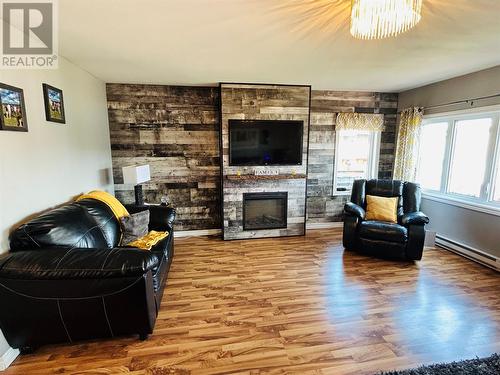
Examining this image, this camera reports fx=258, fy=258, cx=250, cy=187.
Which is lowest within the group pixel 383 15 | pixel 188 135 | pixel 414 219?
pixel 414 219

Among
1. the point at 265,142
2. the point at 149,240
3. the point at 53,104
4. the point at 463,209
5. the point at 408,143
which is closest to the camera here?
the point at 53,104

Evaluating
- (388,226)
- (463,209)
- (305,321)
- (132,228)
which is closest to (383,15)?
(305,321)

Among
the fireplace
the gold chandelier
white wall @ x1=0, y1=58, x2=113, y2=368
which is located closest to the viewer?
the gold chandelier

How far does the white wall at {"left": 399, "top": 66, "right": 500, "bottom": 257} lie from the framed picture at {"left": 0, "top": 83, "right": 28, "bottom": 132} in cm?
494

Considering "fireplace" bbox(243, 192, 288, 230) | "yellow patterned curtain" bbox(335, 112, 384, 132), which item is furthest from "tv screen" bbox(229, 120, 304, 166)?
"yellow patterned curtain" bbox(335, 112, 384, 132)

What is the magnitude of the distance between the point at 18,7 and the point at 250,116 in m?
2.80

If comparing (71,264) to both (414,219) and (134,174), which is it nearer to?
(134,174)

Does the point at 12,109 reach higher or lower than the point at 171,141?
higher

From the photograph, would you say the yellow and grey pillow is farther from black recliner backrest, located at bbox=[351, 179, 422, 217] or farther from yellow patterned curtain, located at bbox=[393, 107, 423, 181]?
yellow patterned curtain, located at bbox=[393, 107, 423, 181]

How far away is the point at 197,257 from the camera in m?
3.61

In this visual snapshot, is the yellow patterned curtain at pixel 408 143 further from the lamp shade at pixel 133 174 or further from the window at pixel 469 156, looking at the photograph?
the lamp shade at pixel 133 174

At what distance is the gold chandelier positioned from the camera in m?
1.41

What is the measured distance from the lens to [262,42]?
239 cm

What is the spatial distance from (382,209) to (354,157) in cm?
138
